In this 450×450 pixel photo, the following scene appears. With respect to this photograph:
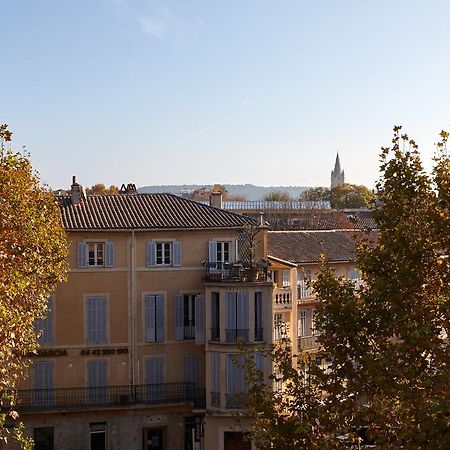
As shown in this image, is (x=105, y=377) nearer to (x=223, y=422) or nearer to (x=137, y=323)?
(x=137, y=323)

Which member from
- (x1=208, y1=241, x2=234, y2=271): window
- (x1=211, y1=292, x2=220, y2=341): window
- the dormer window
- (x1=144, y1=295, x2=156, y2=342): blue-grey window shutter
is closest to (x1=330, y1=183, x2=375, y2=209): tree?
(x1=208, y1=241, x2=234, y2=271): window

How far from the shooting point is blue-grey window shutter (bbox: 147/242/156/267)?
37.8 meters

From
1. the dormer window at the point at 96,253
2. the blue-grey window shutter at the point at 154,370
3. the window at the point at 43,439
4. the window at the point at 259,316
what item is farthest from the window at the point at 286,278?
the window at the point at 43,439

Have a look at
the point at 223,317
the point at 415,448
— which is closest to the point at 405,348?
the point at 415,448

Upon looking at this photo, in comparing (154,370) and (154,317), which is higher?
(154,317)

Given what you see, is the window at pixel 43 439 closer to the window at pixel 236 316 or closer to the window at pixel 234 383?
the window at pixel 234 383

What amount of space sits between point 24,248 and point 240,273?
13.6m

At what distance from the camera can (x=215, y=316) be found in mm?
36406

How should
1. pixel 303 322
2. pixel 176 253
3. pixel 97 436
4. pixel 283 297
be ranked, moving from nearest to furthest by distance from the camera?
pixel 97 436
pixel 176 253
pixel 283 297
pixel 303 322

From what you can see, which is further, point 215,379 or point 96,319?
point 96,319

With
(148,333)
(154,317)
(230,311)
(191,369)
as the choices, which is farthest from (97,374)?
(230,311)

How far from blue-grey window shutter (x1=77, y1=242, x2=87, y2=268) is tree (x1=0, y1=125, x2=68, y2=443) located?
A: 24.2ft

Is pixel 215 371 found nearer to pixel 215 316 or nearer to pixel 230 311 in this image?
pixel 215 316

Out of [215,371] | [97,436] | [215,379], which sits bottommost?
[97,436]
